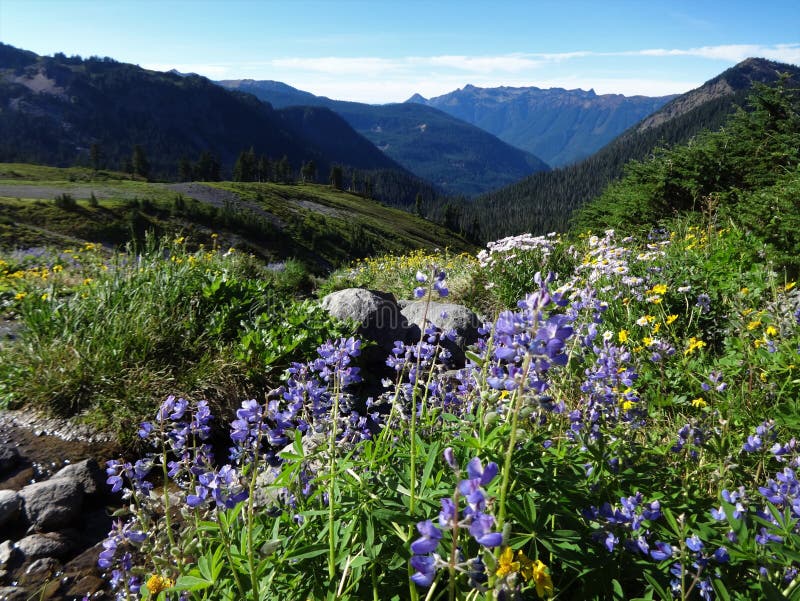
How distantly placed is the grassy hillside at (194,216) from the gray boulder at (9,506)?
75.0 feet

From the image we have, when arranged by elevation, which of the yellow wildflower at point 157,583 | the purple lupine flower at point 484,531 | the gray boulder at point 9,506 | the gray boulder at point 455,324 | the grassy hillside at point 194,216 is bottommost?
the grassy hillside at point 194,216

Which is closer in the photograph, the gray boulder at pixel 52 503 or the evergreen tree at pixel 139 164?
the gray boulder at pixel 52 503

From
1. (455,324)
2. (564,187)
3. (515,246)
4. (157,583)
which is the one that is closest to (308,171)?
(515,246)

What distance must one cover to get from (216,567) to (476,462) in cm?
124

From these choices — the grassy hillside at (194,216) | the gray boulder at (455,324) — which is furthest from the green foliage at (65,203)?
the gray boulder at (455,324)

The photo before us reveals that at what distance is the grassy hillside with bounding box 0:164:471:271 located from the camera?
3629 centimetres

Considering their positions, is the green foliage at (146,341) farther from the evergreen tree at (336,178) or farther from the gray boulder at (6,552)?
the evergreen tree at (336,178)

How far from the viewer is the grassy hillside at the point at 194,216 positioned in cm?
3629

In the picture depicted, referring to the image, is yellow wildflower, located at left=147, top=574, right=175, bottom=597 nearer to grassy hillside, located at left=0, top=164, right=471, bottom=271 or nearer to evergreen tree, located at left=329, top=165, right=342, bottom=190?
grassy hillside, located at left=0, top=164, right=471, bottom=271

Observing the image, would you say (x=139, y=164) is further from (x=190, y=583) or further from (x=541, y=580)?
(x=541, y=580)

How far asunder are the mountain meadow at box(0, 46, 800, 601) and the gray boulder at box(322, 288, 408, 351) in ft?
0.14

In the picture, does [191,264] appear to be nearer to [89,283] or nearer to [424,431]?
[89,283]

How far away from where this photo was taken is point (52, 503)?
3.56 metres

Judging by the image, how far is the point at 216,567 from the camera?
5.57ft
